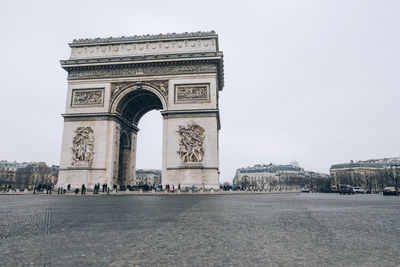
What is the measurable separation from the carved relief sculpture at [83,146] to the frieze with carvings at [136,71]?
514 cm

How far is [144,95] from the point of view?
2919cm

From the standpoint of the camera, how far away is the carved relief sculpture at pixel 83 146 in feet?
84.9

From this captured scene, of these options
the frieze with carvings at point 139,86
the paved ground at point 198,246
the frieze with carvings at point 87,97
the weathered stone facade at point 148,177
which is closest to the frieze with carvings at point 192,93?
the frieze with carvings at point 139,86

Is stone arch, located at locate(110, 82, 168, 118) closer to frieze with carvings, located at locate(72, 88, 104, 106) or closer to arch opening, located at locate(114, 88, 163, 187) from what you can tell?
arch opening, located at locate(114, 88, 163, 187)

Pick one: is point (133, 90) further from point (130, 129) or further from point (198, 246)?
point (198, 246)

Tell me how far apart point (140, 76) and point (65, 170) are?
34.5 ft

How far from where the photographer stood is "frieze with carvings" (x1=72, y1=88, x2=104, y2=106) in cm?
2730

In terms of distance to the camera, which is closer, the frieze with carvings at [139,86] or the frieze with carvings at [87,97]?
the frieze with carvings at [139,86]

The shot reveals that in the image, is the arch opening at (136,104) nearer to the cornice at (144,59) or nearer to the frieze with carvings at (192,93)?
the frieze with carvings at (192,93)

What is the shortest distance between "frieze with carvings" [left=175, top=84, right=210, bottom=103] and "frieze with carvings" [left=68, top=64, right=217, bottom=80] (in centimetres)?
Result: 137

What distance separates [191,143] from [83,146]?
30.9 feet

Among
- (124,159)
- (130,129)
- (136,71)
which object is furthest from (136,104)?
(124,159)

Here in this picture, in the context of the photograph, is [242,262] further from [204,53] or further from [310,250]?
[204,53]

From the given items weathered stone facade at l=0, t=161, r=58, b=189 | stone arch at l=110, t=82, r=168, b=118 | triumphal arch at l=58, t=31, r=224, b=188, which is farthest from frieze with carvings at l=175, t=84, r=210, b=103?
weathered stone facade at l=0, t=161, r=58, b=189
